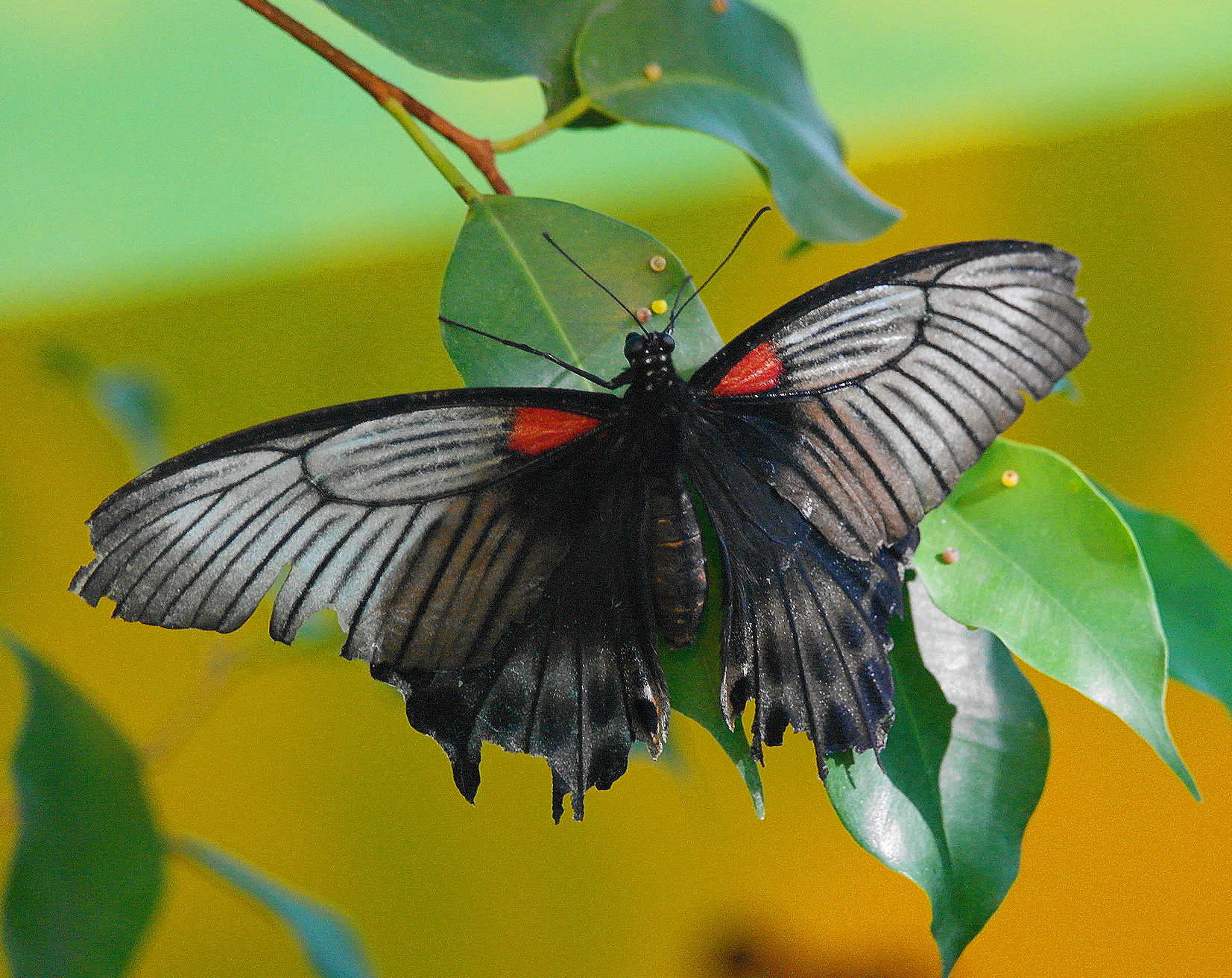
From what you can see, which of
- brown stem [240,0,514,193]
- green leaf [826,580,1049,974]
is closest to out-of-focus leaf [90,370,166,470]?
brown stem [240,0,514,193]

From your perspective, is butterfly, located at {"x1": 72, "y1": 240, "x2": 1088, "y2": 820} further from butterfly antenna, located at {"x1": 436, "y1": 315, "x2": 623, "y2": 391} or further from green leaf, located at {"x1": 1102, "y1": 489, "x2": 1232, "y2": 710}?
green leaf, located at {"x1": 1102, "y1": 489, "x2": 1232, "y2": 710}

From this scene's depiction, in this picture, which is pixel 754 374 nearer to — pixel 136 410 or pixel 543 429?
pixel 543 429

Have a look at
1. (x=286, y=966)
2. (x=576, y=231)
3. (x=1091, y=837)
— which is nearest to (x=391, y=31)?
(x=576, y=231)

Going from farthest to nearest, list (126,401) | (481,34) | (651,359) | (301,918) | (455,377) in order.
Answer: (455,377) → (126,401) → (301,918) → (481,34) → (651,359)

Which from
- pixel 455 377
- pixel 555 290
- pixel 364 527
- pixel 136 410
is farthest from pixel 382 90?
pixel 455 377

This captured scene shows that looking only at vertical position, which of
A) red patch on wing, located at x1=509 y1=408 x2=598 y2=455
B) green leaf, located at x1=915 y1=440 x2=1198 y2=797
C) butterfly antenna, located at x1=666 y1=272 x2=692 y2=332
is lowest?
green leaf, located at x1=915 y1=440 x2=1198 y2=797

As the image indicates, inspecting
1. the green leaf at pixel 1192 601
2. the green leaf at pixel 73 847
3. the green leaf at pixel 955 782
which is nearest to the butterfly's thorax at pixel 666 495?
the green leaf at pixel 955 782
